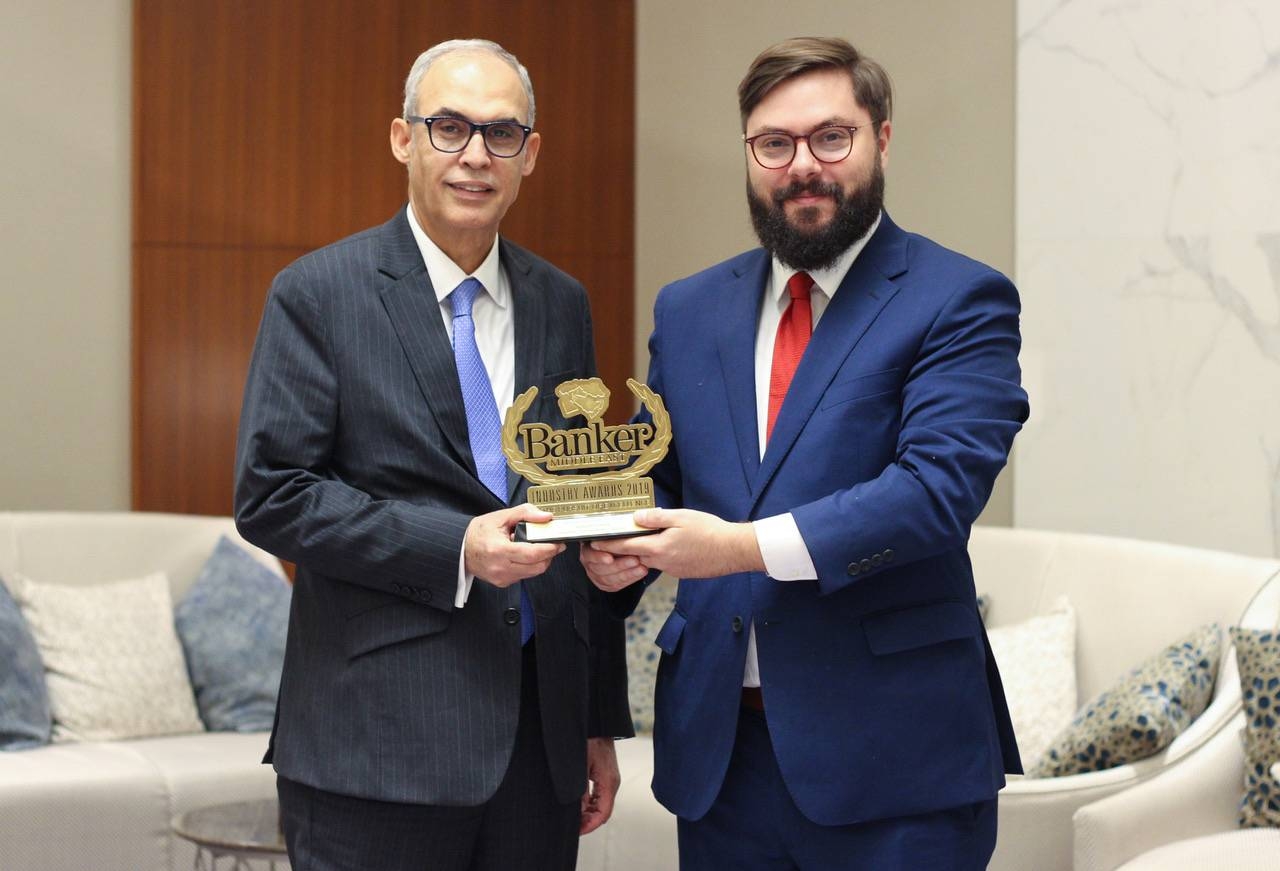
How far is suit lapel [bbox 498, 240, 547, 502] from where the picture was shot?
2295 mm

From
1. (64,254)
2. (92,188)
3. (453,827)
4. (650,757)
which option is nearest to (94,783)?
(650,757)

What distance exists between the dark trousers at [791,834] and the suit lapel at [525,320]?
0.50m

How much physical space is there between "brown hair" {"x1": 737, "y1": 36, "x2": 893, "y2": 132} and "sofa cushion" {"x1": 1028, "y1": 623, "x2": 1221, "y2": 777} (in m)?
1.76

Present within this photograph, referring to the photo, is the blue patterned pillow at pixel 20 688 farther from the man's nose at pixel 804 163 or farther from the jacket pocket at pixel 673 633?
the man's nose at pixel 804 163

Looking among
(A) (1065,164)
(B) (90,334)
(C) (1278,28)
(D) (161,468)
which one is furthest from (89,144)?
(C) (1278,28)

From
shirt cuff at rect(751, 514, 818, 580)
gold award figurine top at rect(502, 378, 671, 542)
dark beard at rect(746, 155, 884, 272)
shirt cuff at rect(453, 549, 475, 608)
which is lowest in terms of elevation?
shirt cuff at rect(453, 549, 475, 608)

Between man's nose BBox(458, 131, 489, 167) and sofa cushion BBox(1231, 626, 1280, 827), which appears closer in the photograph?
man's nose BBox(458, 131, 489, 167)

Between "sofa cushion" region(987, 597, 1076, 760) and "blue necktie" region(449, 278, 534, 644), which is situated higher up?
"blue necktie" region(449, 278, 534, 644)

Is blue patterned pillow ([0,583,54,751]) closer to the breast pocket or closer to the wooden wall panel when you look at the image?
the wooden wall panel

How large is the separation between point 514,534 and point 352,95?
155 inches

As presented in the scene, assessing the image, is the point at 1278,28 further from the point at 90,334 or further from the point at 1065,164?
the point at 90,334

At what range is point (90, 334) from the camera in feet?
17.3

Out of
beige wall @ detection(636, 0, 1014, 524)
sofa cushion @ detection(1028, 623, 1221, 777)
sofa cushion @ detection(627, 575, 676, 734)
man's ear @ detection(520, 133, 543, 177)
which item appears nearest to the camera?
man's ear @ detection(520, 133, 543, 177)

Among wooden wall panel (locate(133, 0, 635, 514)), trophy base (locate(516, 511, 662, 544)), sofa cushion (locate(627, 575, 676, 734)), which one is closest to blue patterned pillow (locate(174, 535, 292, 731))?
wooden wall panel (locate(133, 0, 635, 514))
